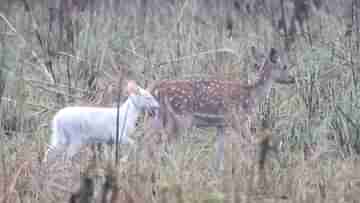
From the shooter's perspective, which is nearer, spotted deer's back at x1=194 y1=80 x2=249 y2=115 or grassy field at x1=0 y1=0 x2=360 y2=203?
grassy field at x1=0 y1=0 x2=360 y2=203

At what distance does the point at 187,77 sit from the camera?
265 inches

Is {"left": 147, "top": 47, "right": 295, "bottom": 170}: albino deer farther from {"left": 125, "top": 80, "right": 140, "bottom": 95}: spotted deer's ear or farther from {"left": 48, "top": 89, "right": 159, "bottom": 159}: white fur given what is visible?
{"left": 48, "top": 89, "right": 159, "bottom": 159}: white fur

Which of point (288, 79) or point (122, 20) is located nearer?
point (288, 79)

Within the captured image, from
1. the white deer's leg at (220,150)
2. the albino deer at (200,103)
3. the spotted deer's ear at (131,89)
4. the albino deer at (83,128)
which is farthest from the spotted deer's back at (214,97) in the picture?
the albino deer at (83,128)

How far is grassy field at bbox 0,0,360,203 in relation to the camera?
4000mm

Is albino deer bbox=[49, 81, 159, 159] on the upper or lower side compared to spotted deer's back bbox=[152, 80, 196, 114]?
lower

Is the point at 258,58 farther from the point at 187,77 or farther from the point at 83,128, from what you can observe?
the point at 83,128

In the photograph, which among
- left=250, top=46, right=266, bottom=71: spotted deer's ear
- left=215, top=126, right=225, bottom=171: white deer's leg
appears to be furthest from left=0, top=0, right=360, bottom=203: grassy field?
left=250, top=46, right=266, bottom=71: spotted deer's ear

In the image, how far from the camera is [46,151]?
4.97 metres

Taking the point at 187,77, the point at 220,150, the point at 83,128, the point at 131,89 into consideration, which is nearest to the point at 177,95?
the point at 131,89

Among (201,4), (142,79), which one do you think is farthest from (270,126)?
(201,4)

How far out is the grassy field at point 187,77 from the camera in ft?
13.1

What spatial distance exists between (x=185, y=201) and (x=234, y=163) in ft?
1.88

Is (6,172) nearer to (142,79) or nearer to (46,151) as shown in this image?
(46,151)
